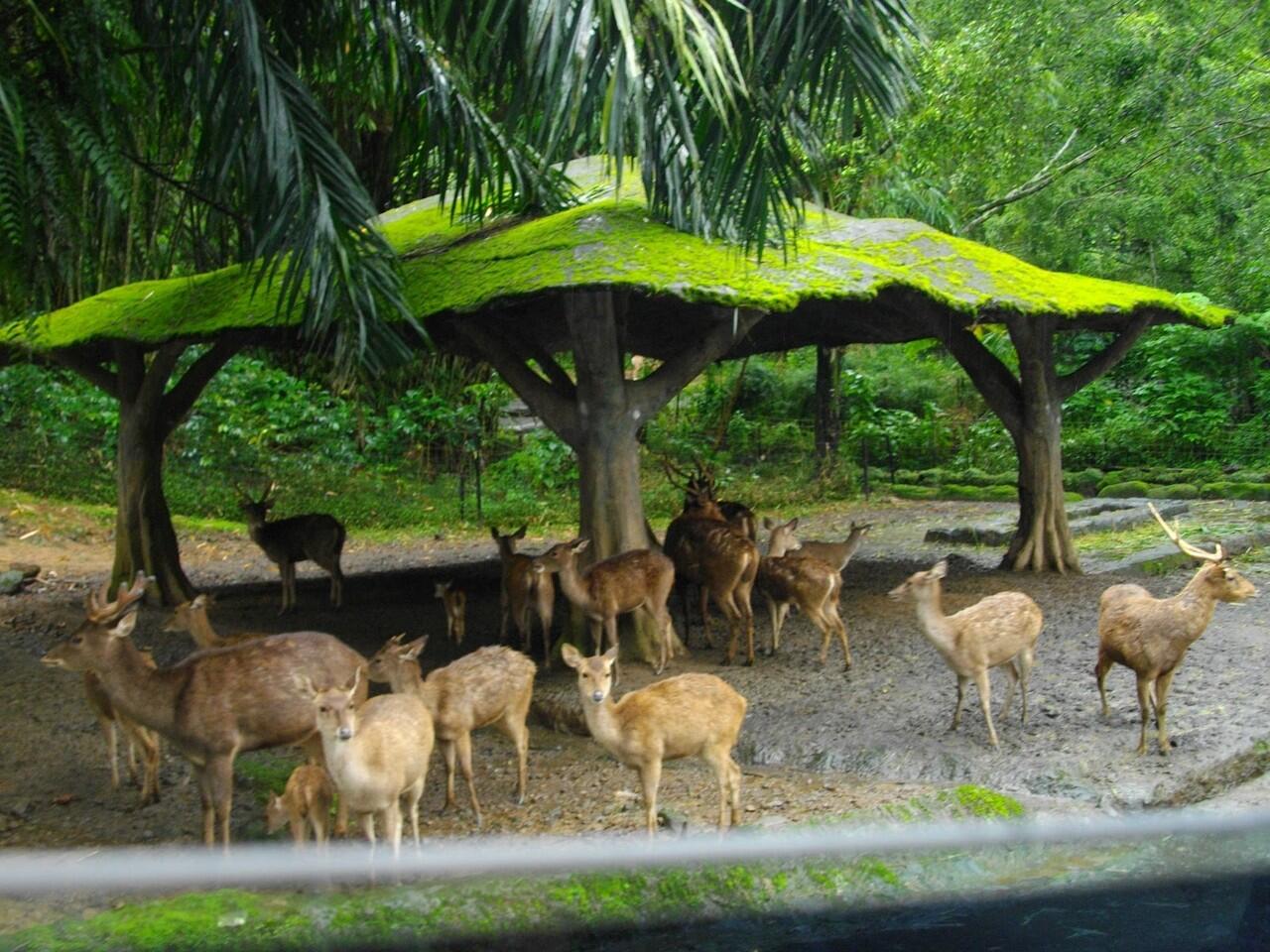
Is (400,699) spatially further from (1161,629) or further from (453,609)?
(453,609)

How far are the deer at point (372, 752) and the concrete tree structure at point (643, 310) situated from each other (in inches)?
133

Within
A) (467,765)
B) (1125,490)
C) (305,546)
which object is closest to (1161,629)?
(467,765)

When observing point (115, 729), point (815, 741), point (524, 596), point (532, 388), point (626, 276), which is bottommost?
point (815, 741)

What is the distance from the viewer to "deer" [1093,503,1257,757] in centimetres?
766

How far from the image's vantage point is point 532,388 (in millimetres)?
10484

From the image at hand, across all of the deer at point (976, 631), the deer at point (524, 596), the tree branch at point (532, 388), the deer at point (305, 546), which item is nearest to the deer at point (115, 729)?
the deer at point (524, 596)

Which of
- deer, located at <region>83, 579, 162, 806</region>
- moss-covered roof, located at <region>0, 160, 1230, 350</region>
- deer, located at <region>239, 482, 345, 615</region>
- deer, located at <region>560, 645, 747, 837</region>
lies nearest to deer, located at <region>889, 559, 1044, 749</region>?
deer, located at <region>560, 645, 747, 837</region>

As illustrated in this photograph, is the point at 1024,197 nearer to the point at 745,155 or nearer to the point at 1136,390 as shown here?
the point at 1136,390

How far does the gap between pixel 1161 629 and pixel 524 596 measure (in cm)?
509

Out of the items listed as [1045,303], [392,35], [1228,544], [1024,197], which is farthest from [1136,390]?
[392,35]

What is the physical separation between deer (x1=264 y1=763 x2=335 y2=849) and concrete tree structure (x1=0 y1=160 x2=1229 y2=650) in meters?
3.66

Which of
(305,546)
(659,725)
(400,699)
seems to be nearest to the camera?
(400,699)

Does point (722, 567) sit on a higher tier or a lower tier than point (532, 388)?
lower

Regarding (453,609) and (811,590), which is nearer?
(811,590)
